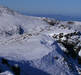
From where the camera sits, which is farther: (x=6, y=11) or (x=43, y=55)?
(x=6, y=11)

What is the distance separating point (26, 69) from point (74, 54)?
9564 mm

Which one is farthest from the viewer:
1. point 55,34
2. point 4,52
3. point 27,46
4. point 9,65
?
point 55,34

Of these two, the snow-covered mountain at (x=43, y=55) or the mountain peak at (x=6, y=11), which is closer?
the snow-covered mountain at (x=43, y=55)

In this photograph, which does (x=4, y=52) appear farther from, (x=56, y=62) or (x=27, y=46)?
(x=56, y=62)

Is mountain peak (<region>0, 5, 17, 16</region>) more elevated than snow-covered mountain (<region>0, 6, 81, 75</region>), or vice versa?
mountain peak (<region>0, 5, 17, 16</region>)

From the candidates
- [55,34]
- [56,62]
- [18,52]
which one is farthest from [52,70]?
[55,34]

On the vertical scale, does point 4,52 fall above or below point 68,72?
above

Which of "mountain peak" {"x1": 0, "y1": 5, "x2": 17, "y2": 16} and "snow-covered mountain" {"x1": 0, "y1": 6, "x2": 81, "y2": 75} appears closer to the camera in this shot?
"snow-covered mountain" {"x1": 0, "y1": 6, "x2": 81, "y2": 75}

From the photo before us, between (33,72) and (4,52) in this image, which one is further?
(4,52)

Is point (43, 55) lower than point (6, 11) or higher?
lower

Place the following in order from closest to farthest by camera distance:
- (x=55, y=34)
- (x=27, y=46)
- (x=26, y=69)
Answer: (x=26, y=69) < (x=27, y=46) < (x=55, y=34)

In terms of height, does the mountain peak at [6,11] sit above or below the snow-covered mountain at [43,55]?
above

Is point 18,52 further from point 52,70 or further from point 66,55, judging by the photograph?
point 66,55

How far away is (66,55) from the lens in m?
23.2
